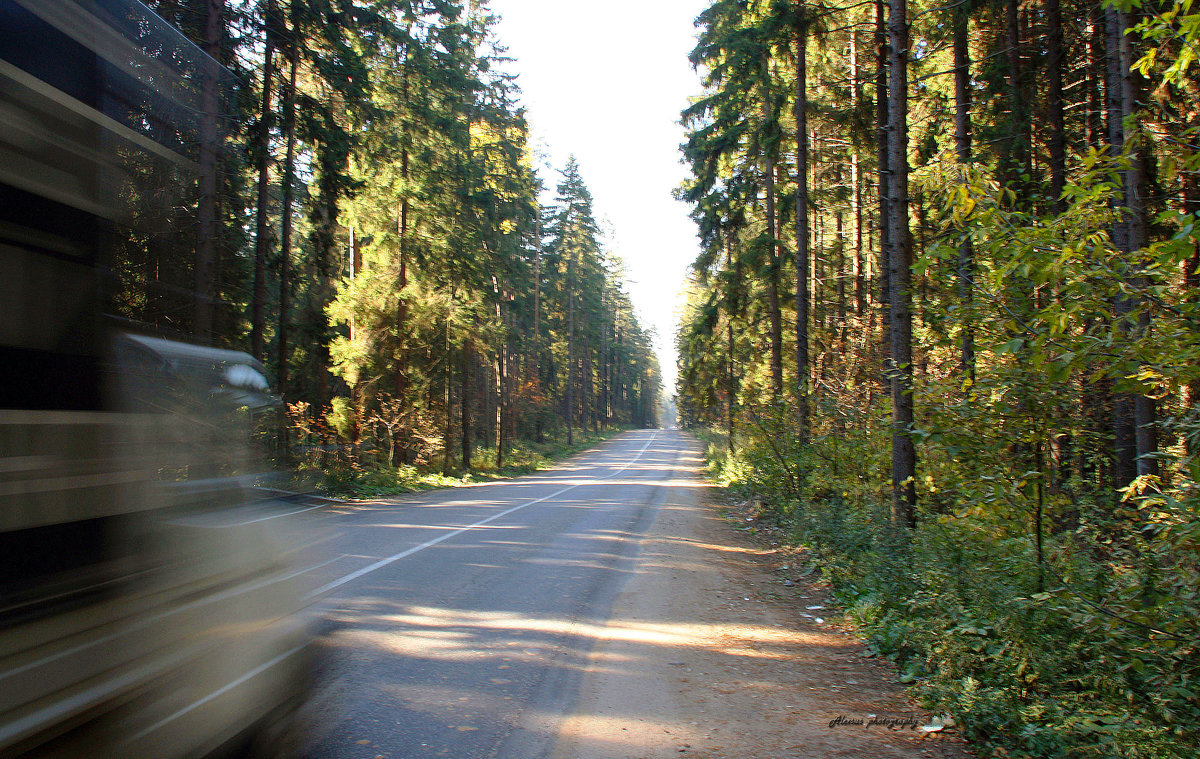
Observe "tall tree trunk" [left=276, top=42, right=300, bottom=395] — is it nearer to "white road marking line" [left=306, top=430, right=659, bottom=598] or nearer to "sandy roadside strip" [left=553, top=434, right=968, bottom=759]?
"white road marking line" [left=306, top=430, right=659, bottom=598]

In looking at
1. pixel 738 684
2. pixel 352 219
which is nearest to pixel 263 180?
pixel 352 219

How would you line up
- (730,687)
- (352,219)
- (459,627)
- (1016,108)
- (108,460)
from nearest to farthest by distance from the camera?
(108,460)
(730,687)
(459,627)
(1016,108)
(352,219)

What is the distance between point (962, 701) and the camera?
447 cm

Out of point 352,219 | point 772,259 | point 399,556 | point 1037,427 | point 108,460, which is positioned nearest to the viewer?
point 108,460

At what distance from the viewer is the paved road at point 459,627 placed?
4.02m

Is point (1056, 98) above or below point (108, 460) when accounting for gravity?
above

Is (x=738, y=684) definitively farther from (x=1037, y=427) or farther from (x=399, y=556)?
(x=399, y=556)

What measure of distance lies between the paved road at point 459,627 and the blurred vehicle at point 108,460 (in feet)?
3.16

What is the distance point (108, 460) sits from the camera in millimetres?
2650

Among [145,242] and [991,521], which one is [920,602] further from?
[145,242]

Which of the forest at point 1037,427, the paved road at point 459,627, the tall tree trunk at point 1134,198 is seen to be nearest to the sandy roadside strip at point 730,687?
the paved road at point 459,627

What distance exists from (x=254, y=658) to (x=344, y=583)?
435 centimetres

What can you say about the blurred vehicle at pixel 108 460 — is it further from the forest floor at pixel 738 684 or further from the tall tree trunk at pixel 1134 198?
the tall tree trunk at pixel 1134 198

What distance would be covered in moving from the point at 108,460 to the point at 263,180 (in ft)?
52.4
